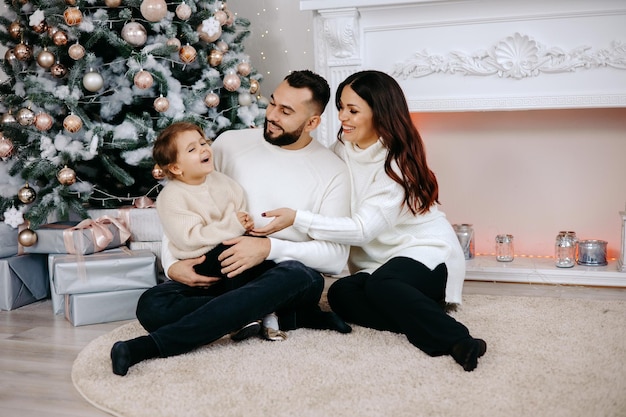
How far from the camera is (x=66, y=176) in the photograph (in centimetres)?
251

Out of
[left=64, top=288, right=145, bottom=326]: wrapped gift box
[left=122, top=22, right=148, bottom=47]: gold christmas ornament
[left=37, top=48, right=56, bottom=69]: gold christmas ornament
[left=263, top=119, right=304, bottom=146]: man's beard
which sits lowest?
[left=64, top=288, right=145, bottom=326]: wrapped gift box

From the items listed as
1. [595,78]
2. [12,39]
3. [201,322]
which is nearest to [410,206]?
[201,322]

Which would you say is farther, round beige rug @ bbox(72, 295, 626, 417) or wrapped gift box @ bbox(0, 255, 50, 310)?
wrapped gift box @ bbox(0, 255, 50, 310)

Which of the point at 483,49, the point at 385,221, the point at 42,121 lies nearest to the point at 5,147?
the point at 42,121

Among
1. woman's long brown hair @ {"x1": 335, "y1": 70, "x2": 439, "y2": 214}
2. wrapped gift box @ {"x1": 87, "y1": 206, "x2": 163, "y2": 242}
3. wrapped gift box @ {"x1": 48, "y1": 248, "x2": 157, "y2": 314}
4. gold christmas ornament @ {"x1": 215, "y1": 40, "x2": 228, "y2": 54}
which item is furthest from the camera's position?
gold christmas ornament @ {"x1": 215, "y1": 40, "x2": 228, "y2": 54}

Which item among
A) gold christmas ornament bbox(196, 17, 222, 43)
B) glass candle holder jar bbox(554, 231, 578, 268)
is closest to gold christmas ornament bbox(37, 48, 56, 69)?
gold christmas ornament bbox(196, 17, 222, 43)

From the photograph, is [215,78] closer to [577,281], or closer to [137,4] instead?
[137,4]

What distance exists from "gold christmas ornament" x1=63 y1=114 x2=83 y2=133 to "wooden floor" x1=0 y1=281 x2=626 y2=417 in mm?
685

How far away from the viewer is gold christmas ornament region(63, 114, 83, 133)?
249 cm

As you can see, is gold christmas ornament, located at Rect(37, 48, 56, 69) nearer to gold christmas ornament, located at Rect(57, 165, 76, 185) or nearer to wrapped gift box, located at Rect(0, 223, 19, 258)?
gold christmas ornament, located at Rect(57, 165, 76, 185)

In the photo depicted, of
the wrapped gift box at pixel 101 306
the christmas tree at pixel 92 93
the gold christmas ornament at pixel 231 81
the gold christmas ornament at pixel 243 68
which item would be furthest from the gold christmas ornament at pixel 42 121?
the gold christmas ornament at pixel 243 68

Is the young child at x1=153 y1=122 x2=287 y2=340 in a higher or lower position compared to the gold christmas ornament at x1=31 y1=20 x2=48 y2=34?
lower

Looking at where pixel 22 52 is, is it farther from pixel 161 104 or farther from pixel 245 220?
pixel 245 220

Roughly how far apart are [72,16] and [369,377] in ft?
5.45
